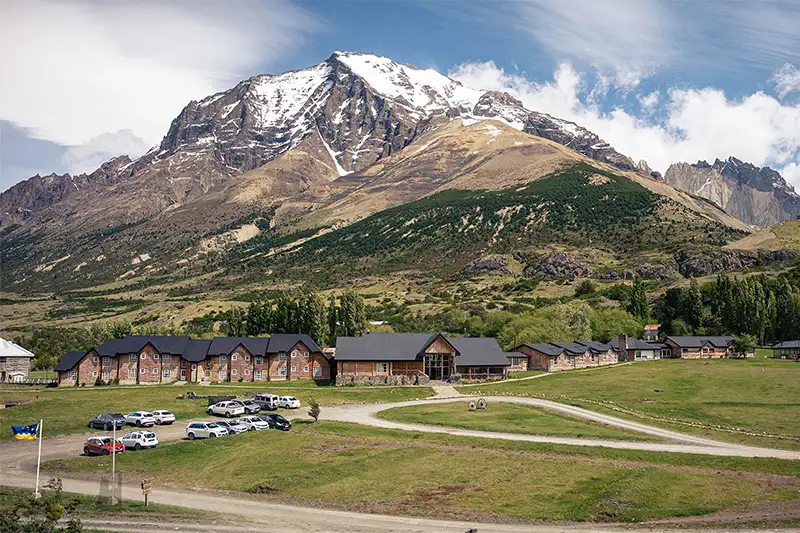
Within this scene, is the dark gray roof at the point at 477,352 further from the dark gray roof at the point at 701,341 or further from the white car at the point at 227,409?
the dark gray roof at the point at 701,341

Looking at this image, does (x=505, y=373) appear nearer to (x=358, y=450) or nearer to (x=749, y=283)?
(x=358, y=450)

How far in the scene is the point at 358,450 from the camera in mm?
52156

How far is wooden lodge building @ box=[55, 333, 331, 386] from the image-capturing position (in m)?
113

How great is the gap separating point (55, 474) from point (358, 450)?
20.8 metres

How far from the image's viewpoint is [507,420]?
6862cm

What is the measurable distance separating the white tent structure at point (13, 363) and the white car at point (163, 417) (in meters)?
71.5

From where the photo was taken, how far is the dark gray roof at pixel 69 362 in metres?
112

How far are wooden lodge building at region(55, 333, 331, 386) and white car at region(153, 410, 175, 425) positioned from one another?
1797 inches

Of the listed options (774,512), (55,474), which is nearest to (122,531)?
(55,474)

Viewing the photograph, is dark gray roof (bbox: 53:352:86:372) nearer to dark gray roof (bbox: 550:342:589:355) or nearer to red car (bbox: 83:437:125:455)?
red car (bbox: 83:437:125:455)

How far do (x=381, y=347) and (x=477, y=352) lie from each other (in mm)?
16409

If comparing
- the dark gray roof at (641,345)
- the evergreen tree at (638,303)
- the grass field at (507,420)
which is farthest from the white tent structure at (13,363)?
the evergreen tree at (638,303)

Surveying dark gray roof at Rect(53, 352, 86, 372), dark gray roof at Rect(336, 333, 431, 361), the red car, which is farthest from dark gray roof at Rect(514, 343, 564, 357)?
the red car

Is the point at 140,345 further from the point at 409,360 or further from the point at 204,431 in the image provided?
the point at 204,431
